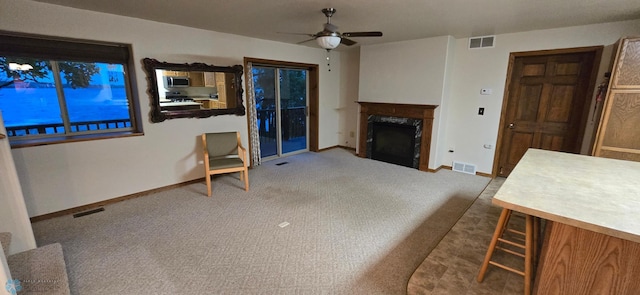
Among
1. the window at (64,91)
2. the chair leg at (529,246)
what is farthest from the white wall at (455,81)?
the window at (64,91)

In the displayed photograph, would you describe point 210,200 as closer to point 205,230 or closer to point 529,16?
point 205,230

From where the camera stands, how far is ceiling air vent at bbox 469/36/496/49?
155 inches

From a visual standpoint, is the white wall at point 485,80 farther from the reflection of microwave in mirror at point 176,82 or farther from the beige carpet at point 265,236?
the reflection of microwave in mirror at point 176,82

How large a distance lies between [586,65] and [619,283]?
3456 mm

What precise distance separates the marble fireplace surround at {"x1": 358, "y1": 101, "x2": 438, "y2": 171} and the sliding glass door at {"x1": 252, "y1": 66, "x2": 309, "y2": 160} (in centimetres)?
134

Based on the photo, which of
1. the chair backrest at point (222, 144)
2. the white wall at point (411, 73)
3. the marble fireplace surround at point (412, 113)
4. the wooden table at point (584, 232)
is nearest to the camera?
the wooden table at point (584, 232)

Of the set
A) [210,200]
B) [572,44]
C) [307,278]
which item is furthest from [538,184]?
[210,200]

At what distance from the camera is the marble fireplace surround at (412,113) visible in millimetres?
4426

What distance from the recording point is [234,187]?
149 inches

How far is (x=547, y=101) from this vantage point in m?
3.82

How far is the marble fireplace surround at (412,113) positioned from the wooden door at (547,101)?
105 cm

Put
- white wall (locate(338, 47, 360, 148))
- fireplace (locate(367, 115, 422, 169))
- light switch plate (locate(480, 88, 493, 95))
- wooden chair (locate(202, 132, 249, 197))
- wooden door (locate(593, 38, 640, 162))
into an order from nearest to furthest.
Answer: wooden door (locate(593, 38, 640, 162))
wooden chair (locate(202, 132, 249, 197))
light switch plate (locate(480, 88, 493, 95))
fireplace (locate(367, 115, 422, 169))
white wall (locate(338, 47, 360, 148))

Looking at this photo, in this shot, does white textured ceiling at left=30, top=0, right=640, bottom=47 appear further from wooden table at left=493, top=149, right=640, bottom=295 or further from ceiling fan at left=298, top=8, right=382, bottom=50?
wooden table at left=493, top=149, right=640, bottom=295

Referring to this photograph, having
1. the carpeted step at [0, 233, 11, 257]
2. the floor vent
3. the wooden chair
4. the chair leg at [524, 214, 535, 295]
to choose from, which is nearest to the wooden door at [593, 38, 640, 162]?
the chair leg at [524, 214, 535, 295]
